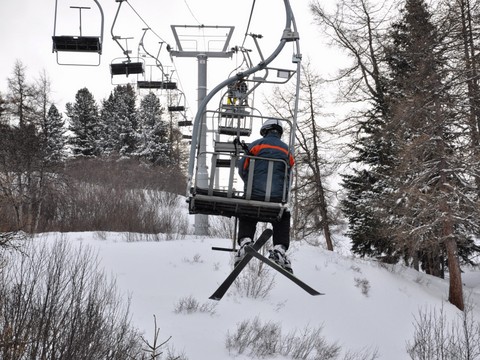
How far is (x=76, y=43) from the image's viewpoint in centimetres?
896

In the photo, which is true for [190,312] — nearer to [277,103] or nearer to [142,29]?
[142,29]

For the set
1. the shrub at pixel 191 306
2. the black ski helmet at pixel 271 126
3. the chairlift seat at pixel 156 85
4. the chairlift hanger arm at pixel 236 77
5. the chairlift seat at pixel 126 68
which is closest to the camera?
the chairlift hanger arm at pixel 236 77

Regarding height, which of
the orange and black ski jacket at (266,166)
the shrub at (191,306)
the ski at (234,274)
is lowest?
the shrub at (191,306)

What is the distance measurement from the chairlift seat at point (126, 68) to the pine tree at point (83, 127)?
122 feet

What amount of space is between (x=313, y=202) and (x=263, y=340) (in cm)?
1234

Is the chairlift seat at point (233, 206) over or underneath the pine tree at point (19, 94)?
underneath

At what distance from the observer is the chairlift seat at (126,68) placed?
44.0ft

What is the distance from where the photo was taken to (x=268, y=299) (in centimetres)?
1628

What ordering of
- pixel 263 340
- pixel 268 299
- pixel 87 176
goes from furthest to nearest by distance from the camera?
pixel 87 176 < pixel 268 299 < pixel 263 340

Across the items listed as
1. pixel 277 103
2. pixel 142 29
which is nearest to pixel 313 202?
pixel 277 103

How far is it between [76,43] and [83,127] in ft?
147

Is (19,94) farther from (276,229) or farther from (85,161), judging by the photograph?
(276,229)

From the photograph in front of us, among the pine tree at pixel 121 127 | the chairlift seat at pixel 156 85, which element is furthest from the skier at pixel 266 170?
the pine tree at pixel 121 127

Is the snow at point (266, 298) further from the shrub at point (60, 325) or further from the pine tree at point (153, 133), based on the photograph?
the pine tree at point (153, 133)
